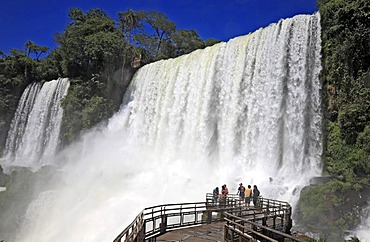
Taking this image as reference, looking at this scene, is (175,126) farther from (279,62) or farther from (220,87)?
(279,62)

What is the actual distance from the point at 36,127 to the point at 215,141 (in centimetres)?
2608

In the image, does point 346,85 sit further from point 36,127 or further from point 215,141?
point 36,127

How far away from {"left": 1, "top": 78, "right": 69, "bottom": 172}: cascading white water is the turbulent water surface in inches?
434

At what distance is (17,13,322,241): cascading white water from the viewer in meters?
20.0

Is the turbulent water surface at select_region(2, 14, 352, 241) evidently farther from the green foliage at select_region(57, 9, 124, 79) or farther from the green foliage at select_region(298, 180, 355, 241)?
the green foliage at select_region(57, 9, 124, 79)

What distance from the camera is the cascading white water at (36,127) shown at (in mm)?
39844

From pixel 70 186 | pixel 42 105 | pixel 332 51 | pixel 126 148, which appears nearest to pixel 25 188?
pixel 70 186

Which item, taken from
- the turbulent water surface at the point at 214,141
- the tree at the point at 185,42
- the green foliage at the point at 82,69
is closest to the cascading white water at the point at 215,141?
the turbulent water surface at the point at 214,141

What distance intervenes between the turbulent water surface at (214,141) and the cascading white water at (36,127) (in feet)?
36.2

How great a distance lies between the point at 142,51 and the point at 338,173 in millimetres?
30363

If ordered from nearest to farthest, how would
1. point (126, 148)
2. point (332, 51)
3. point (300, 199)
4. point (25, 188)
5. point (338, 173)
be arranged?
point (300, 199) → point (338, 173) → point (332, 51) → point (25, 188) → point (126, 148)

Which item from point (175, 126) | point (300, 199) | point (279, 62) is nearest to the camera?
point (300, 199)

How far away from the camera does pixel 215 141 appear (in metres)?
25.2

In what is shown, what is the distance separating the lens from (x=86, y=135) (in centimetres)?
3700
